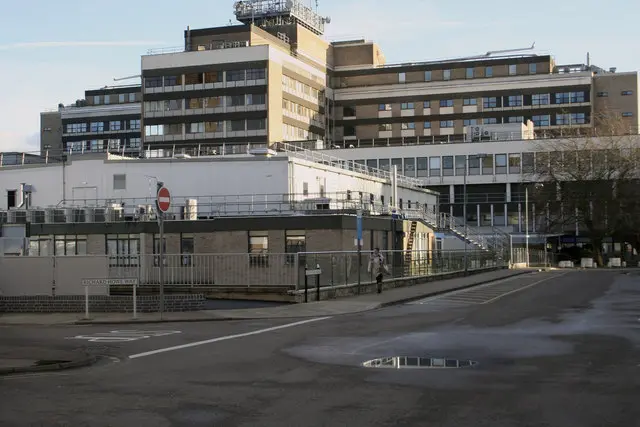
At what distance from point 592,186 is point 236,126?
42775mm

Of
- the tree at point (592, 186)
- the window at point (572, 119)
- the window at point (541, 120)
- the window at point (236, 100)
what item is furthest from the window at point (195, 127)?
the window at point (572, 119)

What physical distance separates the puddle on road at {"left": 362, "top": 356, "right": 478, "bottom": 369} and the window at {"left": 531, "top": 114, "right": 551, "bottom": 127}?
322ft

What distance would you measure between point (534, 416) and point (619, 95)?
110m

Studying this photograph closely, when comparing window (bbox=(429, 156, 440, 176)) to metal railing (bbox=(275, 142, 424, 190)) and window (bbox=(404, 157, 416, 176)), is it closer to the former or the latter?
window (bbox=(404, 157, 416, 176))

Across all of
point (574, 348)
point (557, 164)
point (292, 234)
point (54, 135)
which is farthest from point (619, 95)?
point (574, 348)

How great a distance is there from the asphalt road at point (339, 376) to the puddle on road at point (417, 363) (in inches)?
1.9

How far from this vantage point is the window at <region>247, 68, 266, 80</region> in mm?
93312

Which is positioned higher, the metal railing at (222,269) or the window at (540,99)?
the window at (540,99)

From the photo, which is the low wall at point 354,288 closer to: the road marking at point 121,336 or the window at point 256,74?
the road marking at point 121,336

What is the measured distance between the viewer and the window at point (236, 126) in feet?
311

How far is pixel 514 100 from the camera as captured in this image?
107m

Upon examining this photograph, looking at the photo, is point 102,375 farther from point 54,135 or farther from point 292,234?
point 54,135

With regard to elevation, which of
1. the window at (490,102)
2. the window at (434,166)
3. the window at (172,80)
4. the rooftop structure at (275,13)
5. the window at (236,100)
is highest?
the rooftop structure at (275,13)

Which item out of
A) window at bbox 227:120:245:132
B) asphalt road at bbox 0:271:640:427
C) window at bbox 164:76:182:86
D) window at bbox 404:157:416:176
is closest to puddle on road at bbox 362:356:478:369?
→ asphalt road at bbox 0:271:640:427
